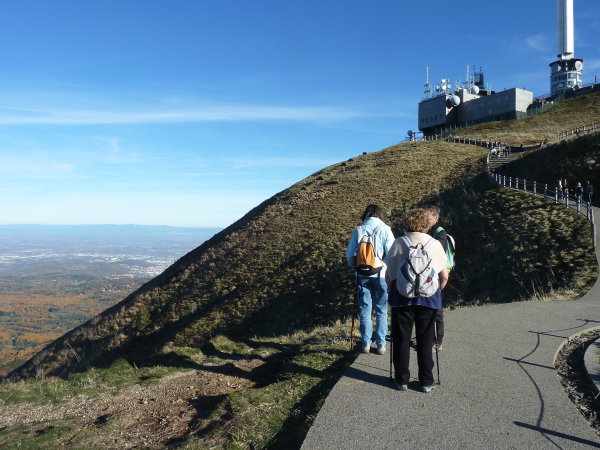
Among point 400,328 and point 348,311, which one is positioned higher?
point 400,328

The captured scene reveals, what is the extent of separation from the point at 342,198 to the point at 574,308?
28.2 m

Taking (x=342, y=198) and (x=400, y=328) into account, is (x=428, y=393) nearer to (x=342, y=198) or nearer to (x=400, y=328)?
(x=400, y=328)

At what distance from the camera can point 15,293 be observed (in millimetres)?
185500

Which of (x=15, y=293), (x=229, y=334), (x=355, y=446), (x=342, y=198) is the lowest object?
(x=15, y=293)

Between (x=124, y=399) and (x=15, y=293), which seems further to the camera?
(x=15, y=293)

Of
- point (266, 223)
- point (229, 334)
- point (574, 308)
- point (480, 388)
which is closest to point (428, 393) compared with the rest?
point (480, 388)

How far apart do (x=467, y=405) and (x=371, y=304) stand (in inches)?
83.9

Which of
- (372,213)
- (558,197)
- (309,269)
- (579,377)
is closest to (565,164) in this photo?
(558,197)

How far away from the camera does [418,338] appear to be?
15.6ft

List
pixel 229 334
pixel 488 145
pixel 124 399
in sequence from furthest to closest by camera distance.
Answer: pixel 488 145 < pixel 229 334 < pixel 124 399

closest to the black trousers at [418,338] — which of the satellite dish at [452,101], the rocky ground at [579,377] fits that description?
the rocky ground at [579,377]

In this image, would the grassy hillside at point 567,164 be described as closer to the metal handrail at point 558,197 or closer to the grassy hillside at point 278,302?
the metal handrail at point 558,197

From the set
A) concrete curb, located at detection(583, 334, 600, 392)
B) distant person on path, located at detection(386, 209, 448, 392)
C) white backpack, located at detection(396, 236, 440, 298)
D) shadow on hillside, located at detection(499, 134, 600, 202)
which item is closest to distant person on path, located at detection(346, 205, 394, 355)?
distant person on path, located at detection(386, 209, 448, 392)

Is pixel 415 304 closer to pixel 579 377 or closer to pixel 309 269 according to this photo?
pixel 579 377
